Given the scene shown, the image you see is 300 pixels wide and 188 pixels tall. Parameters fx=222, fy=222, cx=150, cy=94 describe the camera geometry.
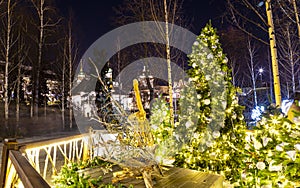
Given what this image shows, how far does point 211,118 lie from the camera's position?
3893 millimetres

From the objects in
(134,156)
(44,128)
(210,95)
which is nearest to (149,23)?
(210,95)

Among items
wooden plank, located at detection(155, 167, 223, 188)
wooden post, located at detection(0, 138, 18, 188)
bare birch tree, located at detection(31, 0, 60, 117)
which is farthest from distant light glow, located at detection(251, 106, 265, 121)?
bare birch tree, located at detection(31, 0, 60, 117)

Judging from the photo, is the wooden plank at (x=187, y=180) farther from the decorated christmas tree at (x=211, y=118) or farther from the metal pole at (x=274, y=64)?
the metal pole at (x=274, y=64)

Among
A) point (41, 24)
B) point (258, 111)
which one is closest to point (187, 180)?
point (258, 111)

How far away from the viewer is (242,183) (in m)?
3.05

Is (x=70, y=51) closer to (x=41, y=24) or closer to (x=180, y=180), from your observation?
(x=41, y=24)

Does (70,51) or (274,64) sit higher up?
(70,51)

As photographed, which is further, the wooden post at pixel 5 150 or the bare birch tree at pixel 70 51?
the bare birch tree at pixel 70 51

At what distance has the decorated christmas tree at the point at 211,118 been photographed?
380 centimetres

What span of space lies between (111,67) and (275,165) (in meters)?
16.5

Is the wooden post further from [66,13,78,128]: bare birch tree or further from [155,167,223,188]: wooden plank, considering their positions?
[66,13,78,128]: bare birch tree

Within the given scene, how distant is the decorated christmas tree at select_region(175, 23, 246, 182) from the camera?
3803 millimetres

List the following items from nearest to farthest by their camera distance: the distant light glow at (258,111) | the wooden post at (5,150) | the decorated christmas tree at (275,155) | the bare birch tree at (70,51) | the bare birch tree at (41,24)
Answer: the decorated christmas tree at (275,155), the wooden post at (5,150), the distant light glow at (258,111), the bare birch tree at (41,24), the bare birch tree at (70,51)

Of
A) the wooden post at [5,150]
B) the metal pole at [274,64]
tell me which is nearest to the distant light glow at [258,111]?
the metal pole at [274,64]
